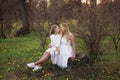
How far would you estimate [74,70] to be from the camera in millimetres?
12094

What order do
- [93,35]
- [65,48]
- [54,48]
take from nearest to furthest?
1. [54,48]
2. [65,48]
3. [93,35]

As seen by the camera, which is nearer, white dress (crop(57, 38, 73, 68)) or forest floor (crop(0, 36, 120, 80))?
forest floor (crop(0, 36, 120, 80))

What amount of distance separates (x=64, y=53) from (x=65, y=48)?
0.23 m

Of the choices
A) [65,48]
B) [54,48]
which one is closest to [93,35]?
[65,48]

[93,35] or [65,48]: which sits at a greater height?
[93,35]

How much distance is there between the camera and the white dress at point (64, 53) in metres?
12.2

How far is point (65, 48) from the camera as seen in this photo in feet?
40.8

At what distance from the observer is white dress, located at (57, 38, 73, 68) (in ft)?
40.0

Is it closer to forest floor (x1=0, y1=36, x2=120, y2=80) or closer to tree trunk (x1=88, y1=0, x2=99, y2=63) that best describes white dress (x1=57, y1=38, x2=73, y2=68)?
forest floor (x1=0, y1=36, x2=120, y2=80)

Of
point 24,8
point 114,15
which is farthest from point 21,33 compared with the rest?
point 114,15

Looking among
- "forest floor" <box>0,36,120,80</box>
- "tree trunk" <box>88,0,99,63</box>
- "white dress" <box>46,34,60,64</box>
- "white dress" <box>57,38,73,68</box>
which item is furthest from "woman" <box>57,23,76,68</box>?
"tree trunk" <box>88,0,99,63</box>

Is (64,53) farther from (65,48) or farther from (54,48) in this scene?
(54,48)

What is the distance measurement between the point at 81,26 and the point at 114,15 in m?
4.35

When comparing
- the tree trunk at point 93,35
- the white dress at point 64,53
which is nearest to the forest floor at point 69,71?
the white dress at point 64,53
